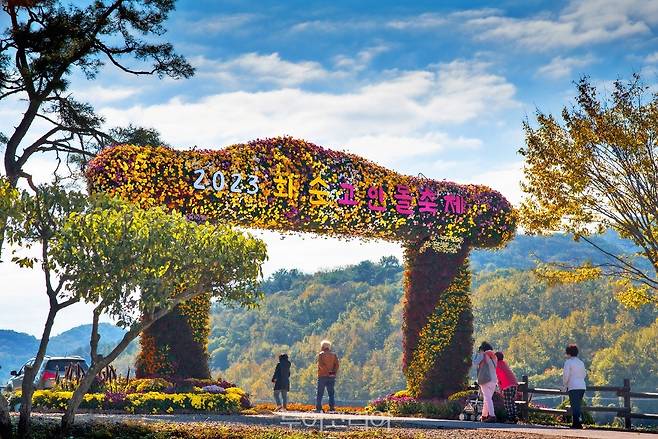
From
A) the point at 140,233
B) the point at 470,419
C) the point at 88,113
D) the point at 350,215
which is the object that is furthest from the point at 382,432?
the point at 88,113

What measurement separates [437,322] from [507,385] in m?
5.13

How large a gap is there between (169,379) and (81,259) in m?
7.99

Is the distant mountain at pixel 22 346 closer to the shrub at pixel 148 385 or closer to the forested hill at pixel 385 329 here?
the forested hill at pixel 385 329

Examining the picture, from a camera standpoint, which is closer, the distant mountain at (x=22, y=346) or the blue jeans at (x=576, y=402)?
the blue jeans at (x=576, y=402)

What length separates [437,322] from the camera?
23.8m

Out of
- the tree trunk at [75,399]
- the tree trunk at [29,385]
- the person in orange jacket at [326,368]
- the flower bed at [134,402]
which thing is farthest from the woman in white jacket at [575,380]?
the tree trunk at [29,385]

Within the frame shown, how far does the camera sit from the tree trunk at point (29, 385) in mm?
12852

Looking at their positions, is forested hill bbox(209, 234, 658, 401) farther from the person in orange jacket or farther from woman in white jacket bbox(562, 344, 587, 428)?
woman in white jacket bbox(562, 344, 587, 428)

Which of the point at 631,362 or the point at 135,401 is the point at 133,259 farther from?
the point at 631,362

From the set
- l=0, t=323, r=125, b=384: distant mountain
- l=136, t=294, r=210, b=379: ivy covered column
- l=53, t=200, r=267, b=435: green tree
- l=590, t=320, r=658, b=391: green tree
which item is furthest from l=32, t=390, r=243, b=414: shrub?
l=0, t=323, r=125, b=384: distant mountain

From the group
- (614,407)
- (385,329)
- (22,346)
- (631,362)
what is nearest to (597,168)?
(614,407)

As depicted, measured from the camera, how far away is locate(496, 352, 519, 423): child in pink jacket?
61.1 feet

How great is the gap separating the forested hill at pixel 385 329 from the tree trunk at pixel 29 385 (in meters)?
77.2

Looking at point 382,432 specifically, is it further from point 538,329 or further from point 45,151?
point 538,329
